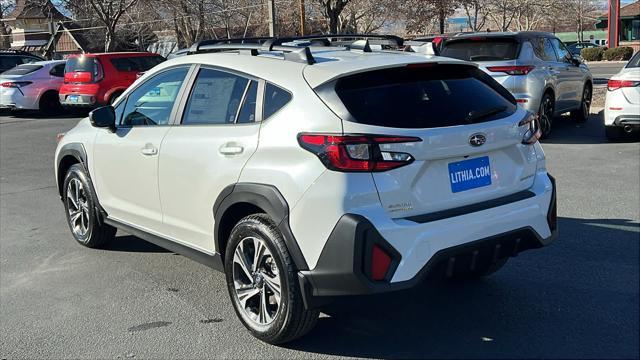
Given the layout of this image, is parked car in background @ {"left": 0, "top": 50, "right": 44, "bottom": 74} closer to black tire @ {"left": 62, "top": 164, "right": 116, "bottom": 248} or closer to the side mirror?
black tire @ {"left": 62, "top": 164, "right": 116, "bottom": 248}

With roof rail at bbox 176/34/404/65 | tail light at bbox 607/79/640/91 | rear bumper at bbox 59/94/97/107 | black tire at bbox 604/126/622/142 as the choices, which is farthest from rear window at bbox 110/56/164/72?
roof rail at bbox 176/34/404/65

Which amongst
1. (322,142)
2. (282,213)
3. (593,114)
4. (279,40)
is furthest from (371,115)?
(593,114)

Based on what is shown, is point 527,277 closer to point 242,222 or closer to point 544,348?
point 544,348

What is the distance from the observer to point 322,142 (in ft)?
12.0

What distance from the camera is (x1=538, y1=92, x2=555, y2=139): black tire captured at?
11.2m

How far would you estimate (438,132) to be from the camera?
12.3 ft

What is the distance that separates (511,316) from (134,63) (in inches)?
634

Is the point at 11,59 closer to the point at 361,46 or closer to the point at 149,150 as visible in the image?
the point at 149,150

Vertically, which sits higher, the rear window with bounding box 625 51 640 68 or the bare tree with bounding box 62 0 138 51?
the bare tree with bounding box 62 0 138 51

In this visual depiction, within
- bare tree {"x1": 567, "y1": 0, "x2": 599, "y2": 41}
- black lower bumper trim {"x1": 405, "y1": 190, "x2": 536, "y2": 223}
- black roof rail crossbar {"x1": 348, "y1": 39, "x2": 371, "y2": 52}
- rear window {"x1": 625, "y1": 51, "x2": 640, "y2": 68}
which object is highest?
bare tree {"x1": 567, "y1": 0, "x2": 599, "y2": 41}

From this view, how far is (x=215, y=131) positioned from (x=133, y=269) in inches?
72.9

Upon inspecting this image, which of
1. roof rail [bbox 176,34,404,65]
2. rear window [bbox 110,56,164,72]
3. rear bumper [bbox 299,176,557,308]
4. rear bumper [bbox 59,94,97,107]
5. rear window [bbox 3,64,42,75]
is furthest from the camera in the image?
rear window [bbox 3,64,42,75]

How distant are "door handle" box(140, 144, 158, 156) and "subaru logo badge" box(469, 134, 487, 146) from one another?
222 centimetres

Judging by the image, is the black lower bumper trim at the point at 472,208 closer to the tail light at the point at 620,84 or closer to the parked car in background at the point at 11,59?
the tail light at the point at 620,84
